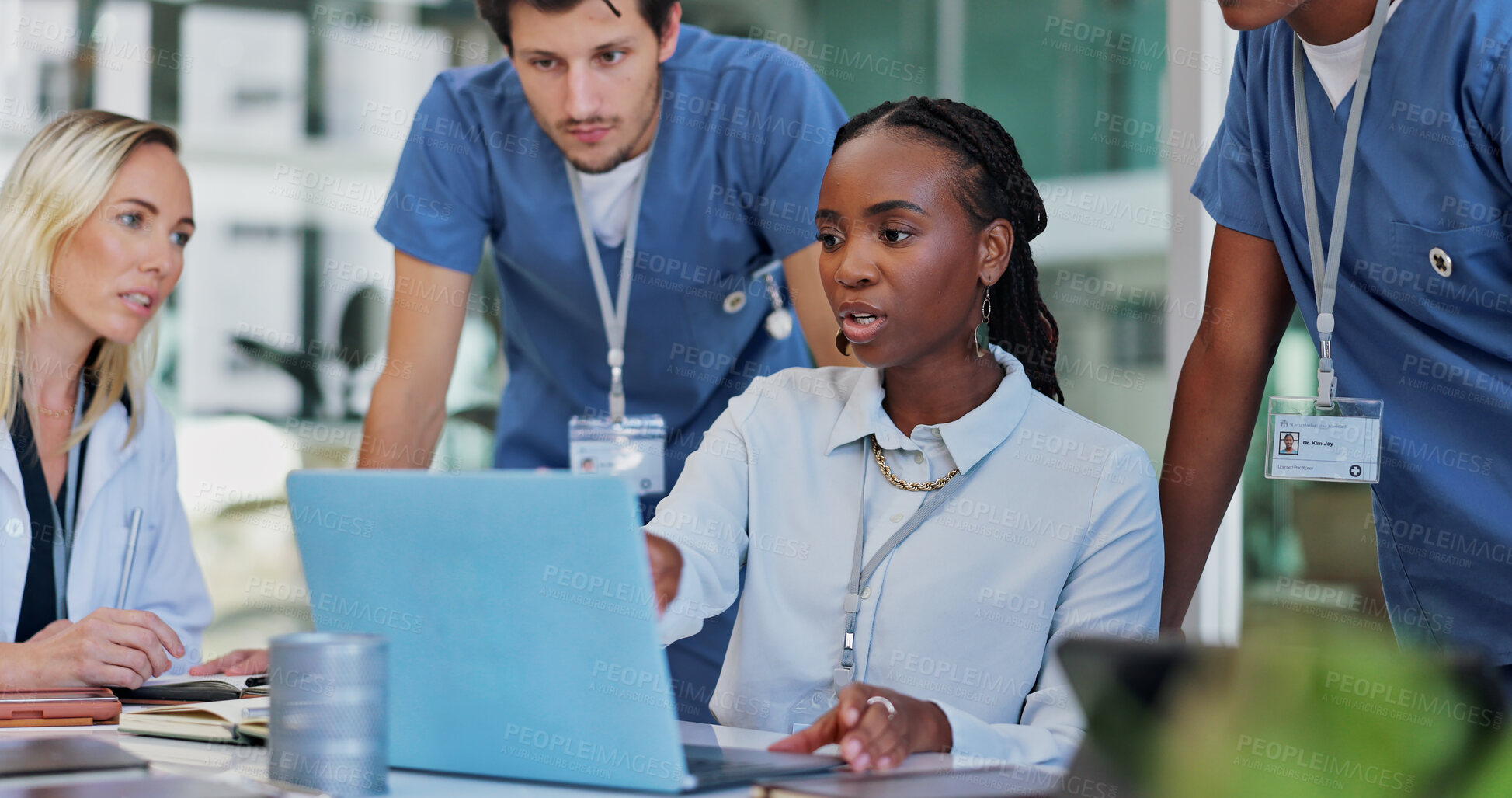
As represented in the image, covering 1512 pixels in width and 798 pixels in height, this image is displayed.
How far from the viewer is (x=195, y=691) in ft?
4.24

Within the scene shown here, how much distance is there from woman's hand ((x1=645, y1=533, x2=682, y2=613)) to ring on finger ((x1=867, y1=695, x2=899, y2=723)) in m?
0.24

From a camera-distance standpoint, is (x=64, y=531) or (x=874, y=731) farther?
(x=64, y=531)

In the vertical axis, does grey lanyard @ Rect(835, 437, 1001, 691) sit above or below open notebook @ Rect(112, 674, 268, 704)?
above

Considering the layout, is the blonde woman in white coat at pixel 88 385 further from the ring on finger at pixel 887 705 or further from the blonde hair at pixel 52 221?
the ring on finger at pixel 887 705

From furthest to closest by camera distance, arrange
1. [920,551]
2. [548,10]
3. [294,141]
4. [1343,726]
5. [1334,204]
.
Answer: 1. [294,141]
2. [548,10]
3. [1334,204]
4. [920,551]
5. [1343,726]

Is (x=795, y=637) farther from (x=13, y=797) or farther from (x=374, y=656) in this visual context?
(x=13, y=797)

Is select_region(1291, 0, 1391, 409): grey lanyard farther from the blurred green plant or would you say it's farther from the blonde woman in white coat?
the blonde woman in white coat

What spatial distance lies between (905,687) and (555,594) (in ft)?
1.87

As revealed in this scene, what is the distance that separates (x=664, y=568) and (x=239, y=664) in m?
0.70

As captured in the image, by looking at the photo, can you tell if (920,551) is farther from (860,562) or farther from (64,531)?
(64,531)

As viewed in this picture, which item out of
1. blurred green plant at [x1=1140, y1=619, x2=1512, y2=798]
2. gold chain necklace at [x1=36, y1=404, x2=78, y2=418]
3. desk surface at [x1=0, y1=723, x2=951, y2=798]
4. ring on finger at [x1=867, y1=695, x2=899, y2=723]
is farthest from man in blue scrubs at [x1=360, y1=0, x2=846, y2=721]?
blurred green plant at [x1=1140, y1=619, x2=1512, y2=798]

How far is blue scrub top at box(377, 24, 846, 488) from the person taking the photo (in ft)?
6.12

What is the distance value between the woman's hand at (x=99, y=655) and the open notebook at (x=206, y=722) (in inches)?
10.9

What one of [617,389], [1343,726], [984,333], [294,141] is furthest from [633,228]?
[294,141]
